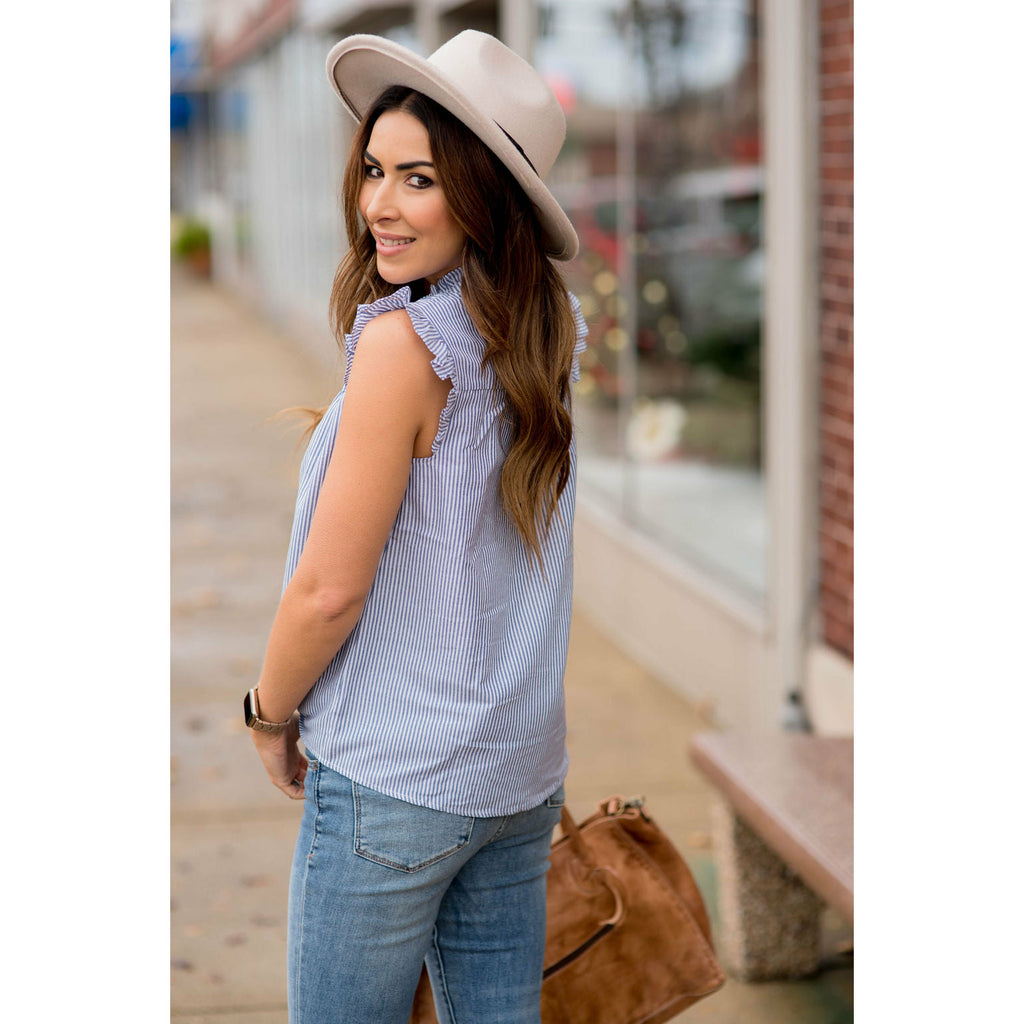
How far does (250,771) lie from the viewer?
4.86 m

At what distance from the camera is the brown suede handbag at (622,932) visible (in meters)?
2.15

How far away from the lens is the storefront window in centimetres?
557

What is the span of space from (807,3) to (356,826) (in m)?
3.54

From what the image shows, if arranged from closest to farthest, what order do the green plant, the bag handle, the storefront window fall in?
the bag handle → the storefront window → the green plant

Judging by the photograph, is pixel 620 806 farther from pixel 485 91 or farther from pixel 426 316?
pixel 485 91

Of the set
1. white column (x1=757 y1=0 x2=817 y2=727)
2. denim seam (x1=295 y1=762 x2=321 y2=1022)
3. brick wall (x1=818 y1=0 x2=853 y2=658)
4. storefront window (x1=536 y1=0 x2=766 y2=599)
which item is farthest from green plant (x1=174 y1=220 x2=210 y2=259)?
denim seam (x1=295 y1=762 x2=321 y2=1022)

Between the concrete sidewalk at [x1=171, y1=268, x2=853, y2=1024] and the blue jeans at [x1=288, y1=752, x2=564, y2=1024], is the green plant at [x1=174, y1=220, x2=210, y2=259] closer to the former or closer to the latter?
the concrete sidewalk at [x1=171, y1=268, x2=853, y2=1024]

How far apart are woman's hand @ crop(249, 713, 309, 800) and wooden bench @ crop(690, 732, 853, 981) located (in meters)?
1.43

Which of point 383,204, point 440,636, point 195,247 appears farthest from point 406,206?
point 195,247

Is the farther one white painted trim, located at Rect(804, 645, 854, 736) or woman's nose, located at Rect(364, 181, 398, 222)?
white painted trim, located at Rect(804, 645, 854, 736)

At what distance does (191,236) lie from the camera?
31.7 metres

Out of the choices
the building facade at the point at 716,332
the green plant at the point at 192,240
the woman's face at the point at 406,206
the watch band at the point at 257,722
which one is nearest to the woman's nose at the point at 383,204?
the woman's face at the point at 406,206
